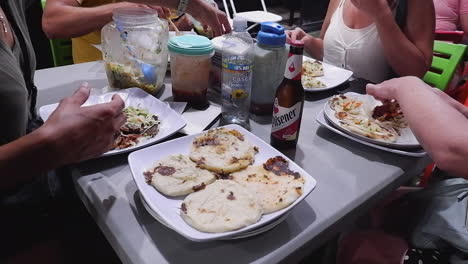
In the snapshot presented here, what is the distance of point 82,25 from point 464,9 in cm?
259

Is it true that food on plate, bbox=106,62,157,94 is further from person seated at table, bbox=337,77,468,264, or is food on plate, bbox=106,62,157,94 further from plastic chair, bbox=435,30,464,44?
plastic chair, bbox=435,30,464,44

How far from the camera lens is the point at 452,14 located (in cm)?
255

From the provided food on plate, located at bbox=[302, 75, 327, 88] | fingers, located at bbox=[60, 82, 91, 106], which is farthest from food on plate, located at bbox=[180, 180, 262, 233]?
food on plate, located at bbox=[302, 75, 327, 88]

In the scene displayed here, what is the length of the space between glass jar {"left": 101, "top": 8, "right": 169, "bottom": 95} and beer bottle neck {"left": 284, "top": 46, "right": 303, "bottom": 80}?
1.71ft

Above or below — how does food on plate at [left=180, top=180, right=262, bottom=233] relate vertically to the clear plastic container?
below

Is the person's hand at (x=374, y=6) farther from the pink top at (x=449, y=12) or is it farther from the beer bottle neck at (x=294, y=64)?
the pink top at (x=449, y=12)

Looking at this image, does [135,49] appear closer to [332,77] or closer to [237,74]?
[237,74]

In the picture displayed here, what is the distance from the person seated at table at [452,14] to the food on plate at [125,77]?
2385 mm

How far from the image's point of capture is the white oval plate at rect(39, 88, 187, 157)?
93 centimetres

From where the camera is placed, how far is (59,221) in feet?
3.19

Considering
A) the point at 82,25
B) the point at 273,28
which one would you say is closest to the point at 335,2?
the point at 273,28

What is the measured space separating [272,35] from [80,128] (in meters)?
0.56

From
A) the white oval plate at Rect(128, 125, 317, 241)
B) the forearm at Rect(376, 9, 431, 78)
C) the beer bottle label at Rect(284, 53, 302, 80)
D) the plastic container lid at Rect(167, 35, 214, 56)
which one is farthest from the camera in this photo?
the forearm at Rect(376, 9, 431, 78)

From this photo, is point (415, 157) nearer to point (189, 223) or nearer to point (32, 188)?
point (189, 223)
